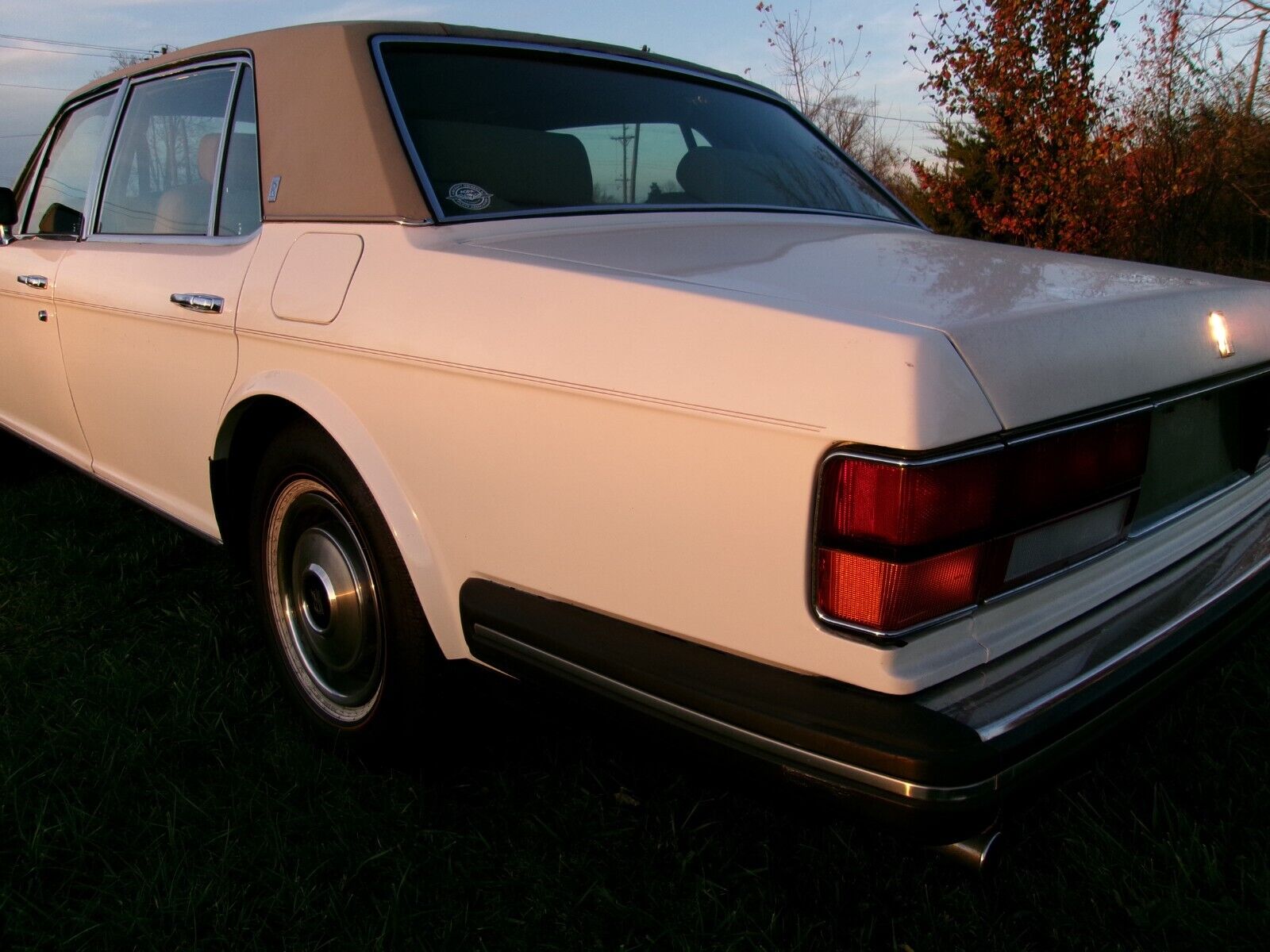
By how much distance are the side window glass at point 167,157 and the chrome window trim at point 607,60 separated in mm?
652

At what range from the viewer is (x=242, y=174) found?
250 cm

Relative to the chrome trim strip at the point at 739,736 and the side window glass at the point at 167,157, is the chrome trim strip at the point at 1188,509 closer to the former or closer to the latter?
the chrome trim strip at the point at 739,736

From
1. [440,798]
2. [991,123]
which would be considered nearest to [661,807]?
[440,798]

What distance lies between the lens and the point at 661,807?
7.08ft

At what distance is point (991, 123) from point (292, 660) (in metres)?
7.82

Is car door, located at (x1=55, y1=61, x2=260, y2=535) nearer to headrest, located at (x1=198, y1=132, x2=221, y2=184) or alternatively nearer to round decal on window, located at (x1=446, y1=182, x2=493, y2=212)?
headrest, located at (x1=198, y1=132, x2=221, y2=184)

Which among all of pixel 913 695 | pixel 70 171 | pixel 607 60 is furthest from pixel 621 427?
pixel 70 171

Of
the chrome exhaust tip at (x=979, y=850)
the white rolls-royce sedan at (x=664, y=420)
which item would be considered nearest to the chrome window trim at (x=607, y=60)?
the white rolls-royce sedan at (x=664, y=420)

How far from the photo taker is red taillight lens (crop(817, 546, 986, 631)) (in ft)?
4.36

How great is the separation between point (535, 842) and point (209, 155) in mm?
1985

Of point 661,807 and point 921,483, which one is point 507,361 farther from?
point 661,807

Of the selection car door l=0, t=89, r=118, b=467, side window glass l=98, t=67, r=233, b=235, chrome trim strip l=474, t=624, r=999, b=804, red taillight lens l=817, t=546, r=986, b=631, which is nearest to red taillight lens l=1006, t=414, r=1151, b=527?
red taillight lens l=817, t=546, r=986, b=631

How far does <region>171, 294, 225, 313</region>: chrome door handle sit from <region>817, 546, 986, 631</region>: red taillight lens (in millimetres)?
1637

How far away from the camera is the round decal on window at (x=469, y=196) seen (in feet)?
6.76
